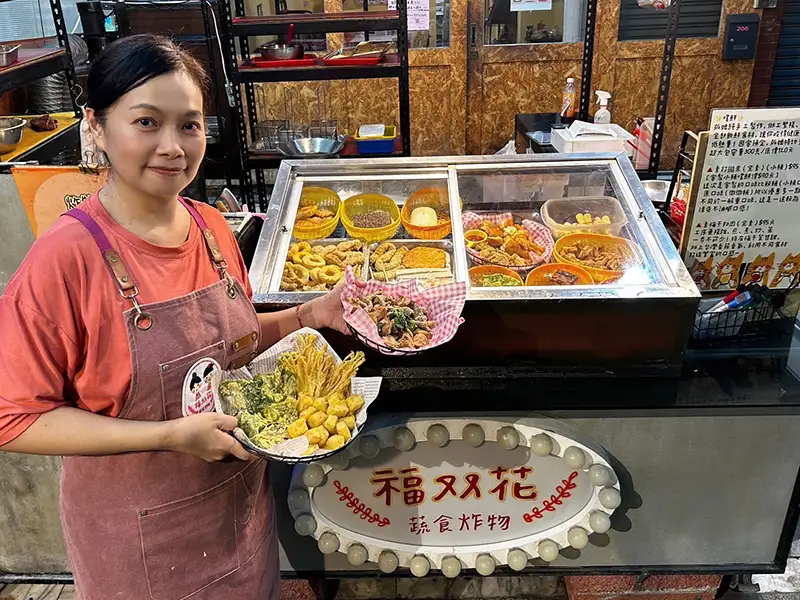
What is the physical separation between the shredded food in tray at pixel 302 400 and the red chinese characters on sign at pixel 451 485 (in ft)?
1.98

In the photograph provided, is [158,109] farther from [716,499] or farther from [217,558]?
[716,499]

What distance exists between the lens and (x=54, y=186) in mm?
2162

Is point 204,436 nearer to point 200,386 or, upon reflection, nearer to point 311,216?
point 200,386

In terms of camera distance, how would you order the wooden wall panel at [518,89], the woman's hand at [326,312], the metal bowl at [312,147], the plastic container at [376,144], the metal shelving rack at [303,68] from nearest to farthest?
the woman's hand at [326,312] → the metal shelving rack at [303,68] → the metal bowl at [312,147] → the plastic container at [376,144] → the wooden wall panel at [518,89]

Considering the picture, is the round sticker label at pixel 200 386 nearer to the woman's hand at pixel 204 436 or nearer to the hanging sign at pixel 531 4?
the woman's hand at pixel 204 436

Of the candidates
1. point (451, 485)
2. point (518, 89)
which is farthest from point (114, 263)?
point (518, 89)

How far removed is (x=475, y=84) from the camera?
23.7 ft

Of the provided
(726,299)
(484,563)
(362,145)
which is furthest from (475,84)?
(484,563)

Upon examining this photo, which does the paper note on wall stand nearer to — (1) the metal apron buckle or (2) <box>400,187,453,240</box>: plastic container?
(2) <box>400,187,453,240</box>: plastic container

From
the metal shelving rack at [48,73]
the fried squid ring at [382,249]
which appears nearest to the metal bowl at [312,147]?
the metal shelving rack at [48,73]

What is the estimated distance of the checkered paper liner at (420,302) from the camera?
5.90 ft

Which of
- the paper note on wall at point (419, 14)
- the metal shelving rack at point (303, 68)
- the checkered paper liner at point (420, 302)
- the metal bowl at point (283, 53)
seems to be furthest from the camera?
the paper note on wall at point (419, 14)

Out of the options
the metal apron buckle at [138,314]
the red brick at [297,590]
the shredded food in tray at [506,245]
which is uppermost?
the metal apron buckle at [138,314]

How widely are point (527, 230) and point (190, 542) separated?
5.83 feet
